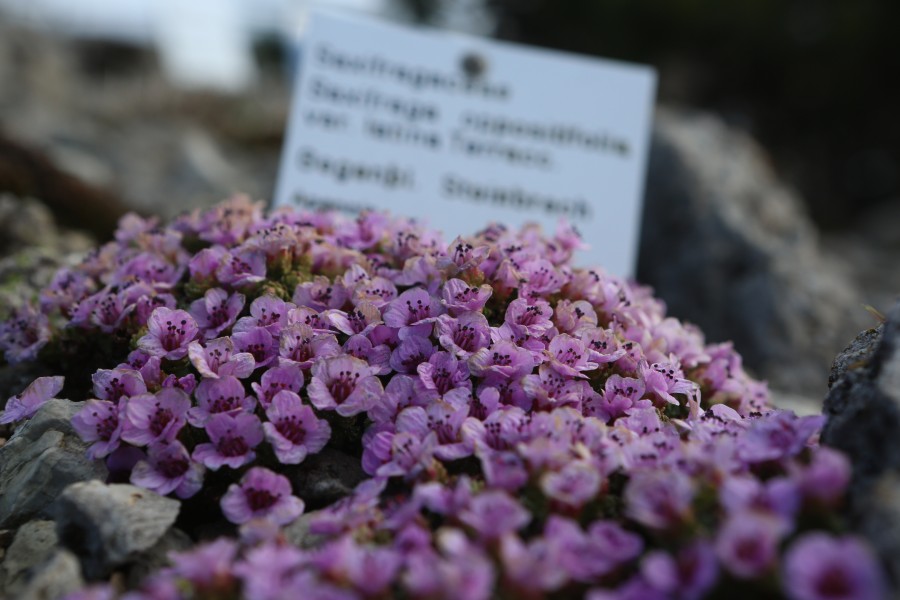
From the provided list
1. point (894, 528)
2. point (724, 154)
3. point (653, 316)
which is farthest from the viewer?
point (724, 154)

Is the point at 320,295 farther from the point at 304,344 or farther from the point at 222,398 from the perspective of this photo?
the point at 222,398

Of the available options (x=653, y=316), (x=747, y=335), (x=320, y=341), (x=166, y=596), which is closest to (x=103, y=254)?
(x=320, y=341)

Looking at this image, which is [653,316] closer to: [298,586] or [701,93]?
[298,586]

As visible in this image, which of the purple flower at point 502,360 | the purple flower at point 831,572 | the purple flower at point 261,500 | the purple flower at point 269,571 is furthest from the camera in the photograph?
the purple flower at point 502,360

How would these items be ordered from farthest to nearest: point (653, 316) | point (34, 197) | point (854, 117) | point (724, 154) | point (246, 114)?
point (854, 117)
point (246, 114)
point (724, 154)
point (34, 197)
point (653, 316)

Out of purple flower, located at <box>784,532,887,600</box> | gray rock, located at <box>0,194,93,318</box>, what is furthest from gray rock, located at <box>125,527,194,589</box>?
gray rock, located at <box>0,194,93,318</box>

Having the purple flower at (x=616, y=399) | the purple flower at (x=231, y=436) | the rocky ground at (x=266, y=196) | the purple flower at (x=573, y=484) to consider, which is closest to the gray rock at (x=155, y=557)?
the rocky ground at (x=266, y=196)

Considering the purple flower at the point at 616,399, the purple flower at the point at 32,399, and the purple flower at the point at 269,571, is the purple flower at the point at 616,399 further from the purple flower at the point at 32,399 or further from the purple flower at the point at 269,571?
the purple flower at the point at 32,399
